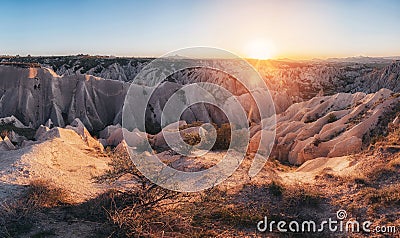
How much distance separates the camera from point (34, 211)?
7.07 metres

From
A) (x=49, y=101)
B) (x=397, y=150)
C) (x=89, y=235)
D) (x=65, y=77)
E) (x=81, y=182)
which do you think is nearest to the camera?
(x=89, y=235)

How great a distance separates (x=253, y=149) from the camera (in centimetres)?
1814

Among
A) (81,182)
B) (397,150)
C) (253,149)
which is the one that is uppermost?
(397,150)

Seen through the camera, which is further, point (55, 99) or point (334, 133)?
point (55, 99)

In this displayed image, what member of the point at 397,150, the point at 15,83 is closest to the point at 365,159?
the point at 397,150

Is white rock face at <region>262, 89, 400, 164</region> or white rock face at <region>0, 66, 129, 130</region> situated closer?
white rock face at <region>262, 89, 400, 164</region>

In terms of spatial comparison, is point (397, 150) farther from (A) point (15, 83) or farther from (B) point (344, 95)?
(A) point (15, 83)

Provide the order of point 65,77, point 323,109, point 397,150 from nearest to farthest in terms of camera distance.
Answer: point 397,150, point 323,109, point 65,77

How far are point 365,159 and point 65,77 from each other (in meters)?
27.7

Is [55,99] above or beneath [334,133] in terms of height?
above

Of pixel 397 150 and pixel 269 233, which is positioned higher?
pixel 397 150

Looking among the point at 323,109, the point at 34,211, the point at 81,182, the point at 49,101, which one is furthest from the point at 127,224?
the point at 49,101

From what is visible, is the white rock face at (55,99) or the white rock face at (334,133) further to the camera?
the white rock face at (55,99)

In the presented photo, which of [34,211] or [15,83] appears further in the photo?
[15,83]
